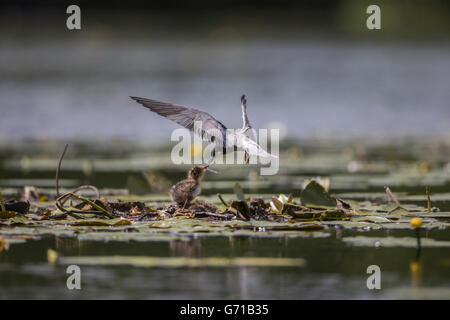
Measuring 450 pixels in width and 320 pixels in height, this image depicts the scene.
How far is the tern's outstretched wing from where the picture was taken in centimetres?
587

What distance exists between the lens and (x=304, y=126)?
59.4 feet

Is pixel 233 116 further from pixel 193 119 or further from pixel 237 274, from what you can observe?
pixel 237 274

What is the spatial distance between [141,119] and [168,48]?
10.0 meters

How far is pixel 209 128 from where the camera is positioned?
5898 millimetres

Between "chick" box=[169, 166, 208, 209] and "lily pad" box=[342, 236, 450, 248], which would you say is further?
"chick" box=[169, 166, 208, 209]

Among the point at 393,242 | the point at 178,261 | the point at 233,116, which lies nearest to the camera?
the point at 178,261

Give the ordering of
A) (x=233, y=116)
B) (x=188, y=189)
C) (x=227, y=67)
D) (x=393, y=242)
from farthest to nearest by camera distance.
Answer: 1. (x=227, y=67)
2. (x=233, y=116)
3. (x=188, y=189)
4. (x=393, y=242)

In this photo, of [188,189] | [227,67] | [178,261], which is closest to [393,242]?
[178,261]

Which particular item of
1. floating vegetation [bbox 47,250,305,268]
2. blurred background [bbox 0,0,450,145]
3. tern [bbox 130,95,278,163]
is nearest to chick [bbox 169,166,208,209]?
tern [bbox 130,95,278,163]

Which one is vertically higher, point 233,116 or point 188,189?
point 233,116

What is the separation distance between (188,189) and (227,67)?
19.0m

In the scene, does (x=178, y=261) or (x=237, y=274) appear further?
(x=178, y=261)

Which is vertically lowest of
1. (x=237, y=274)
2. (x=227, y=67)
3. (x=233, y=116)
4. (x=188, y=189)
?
(x=237, y=274)

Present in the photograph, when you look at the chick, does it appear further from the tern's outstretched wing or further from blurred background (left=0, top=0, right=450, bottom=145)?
blurred background (left=0, top=0, right=450, bottom=145)
